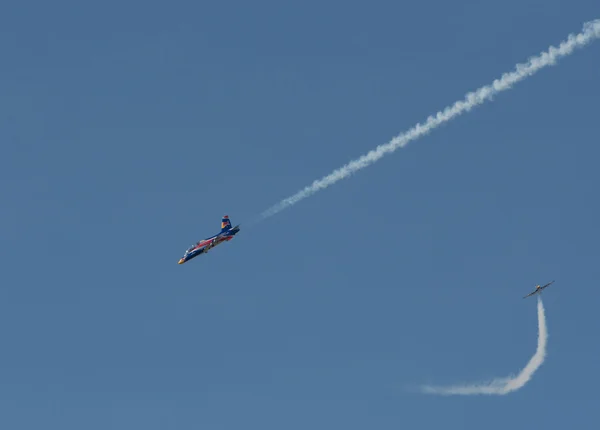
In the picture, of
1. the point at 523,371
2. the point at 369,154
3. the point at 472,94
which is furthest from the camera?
the point at 523,371

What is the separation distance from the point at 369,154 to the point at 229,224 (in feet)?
91.4

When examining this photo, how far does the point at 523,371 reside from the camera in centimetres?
10681

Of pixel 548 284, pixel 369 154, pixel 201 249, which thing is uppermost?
pixel 201 249

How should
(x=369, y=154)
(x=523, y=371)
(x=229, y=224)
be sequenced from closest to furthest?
(x=369, y=154), (x=523, y=371), (x=229, y=224)

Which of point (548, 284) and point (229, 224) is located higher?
point (229, 224)

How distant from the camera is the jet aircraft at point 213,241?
11625 centimetres

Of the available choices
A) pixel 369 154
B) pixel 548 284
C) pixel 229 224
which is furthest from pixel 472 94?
pixel 229 224

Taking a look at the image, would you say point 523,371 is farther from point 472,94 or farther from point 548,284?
point 472,94

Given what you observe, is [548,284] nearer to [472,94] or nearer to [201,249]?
[472,94]

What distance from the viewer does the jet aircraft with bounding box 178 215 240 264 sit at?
116 m

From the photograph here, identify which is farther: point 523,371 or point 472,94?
point 523,371

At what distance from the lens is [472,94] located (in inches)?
3452

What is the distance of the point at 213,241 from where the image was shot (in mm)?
117562

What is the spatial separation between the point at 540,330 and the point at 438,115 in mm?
32591
